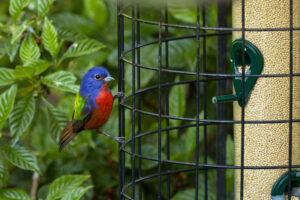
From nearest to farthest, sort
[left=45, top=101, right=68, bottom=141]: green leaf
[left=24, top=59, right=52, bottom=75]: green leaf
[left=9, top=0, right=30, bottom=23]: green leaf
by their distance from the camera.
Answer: [left=24, top=59, right=52, bottom=75]: green leaf < [left=9, top=0, right=30, bottom=23]: green leaf < [left=45, top=101, right=68, bottom=141]: green leaf

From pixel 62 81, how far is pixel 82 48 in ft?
1.03

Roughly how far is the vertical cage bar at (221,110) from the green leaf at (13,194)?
1394mm

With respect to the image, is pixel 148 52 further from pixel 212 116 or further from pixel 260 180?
pixel 260 180

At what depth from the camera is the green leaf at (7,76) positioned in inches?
167

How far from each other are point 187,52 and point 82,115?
112cm

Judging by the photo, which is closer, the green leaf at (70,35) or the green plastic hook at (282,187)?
the green plastic hook at (282,187)

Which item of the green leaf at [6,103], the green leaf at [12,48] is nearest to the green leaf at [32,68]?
the green leaf at [6,103]

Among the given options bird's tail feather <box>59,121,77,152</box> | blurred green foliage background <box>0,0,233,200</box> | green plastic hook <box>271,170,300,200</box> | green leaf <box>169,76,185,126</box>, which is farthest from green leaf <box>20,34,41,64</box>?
green plastic hook <box>271,170,300,200</box>

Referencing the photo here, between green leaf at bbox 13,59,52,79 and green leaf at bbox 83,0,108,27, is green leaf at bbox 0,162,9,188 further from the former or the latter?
green leaf at bbox 83,0,108,27

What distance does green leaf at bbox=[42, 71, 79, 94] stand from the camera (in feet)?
13.8

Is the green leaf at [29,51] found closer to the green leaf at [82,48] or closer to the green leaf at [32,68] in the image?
the green leaf at [32,68]

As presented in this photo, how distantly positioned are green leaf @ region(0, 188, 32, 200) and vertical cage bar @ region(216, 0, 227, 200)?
1394mm

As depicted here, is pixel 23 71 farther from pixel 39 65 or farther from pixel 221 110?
pixel 221 110

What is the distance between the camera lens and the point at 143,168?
4.88 metres
